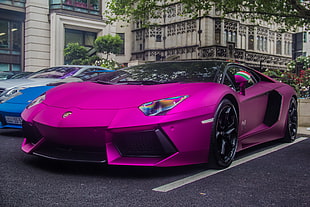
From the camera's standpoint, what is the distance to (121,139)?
3076mm

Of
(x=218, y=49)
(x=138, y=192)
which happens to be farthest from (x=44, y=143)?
(x=218, y=49)

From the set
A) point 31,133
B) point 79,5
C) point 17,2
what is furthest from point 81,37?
point 31,133

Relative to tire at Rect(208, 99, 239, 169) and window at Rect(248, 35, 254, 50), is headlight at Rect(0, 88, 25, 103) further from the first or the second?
window at Rect(248, 35, 254, 50)

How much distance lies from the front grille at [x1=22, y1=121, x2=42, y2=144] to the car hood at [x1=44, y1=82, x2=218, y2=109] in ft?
0.86

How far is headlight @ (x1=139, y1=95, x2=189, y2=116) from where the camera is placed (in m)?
3.14

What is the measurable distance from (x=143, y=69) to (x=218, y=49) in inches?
1248

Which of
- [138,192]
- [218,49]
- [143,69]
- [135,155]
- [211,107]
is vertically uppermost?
[218,49]

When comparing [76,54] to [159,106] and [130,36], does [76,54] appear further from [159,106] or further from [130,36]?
[159,106]

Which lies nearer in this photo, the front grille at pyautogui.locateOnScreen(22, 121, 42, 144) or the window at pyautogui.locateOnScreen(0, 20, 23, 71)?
the front grille at pyautogui.locateOnScreen(22, 121, 42, 144)

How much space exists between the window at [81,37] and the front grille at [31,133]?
25.8 metres

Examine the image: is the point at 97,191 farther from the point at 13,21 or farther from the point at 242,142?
the point at 13,21

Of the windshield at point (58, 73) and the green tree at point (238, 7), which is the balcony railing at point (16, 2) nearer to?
the green tree at point (238, 7)

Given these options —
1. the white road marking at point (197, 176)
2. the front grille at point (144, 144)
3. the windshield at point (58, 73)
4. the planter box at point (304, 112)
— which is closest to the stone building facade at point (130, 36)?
the planter box at point (304, 112)

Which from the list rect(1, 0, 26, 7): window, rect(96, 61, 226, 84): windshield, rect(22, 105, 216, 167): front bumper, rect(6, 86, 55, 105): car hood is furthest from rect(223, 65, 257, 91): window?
rect(1, 0, 26, 7): window
